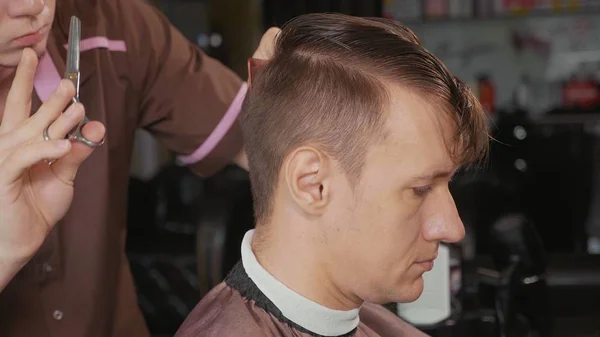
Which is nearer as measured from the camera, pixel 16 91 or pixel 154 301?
pixel 16 91

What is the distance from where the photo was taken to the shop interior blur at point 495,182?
1974 mm

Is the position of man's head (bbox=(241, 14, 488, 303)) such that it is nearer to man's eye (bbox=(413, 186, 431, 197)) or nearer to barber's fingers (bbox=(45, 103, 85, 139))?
man's eye (bbox=(413, 186, 431, 197))

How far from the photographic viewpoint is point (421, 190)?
3.90 feet

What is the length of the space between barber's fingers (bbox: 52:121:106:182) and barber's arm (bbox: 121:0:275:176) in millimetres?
475

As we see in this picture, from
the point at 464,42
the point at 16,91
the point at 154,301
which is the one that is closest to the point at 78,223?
the point at 16,91

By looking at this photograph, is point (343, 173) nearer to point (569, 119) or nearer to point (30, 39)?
point (30, 39)

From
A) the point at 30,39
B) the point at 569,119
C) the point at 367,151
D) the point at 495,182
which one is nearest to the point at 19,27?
the point at 30,39

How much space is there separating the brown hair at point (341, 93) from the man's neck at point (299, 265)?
0.05m

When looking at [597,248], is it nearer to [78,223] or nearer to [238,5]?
[238,5]

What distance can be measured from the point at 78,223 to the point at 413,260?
736 millimetres

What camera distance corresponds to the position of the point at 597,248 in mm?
4457

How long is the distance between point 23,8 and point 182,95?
0.51 m

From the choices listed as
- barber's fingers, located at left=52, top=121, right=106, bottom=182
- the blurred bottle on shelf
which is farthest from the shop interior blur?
barber's fingers, located at left=52, top=121, right=106, bottom=182

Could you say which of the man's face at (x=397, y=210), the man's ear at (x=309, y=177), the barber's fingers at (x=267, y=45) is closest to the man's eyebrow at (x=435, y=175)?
the man's face at (x=397, y=210)
